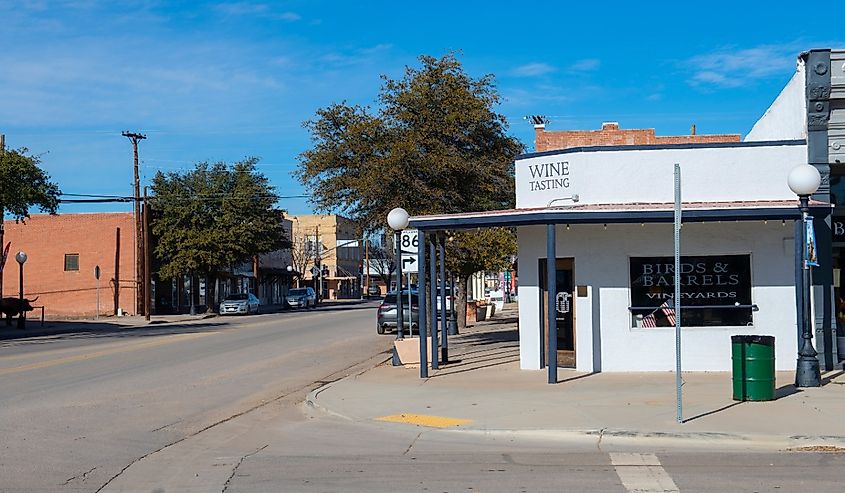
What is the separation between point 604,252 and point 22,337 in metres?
26.7

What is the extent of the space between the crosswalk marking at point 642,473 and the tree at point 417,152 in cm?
1465

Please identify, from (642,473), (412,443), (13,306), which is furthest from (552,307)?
(13,306)

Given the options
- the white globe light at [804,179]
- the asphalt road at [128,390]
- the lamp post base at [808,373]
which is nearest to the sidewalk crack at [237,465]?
the asphalt road at [128,390]

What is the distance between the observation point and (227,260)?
56562mm

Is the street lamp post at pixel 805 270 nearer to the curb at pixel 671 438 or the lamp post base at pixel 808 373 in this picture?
the lamp post base at pixel 808 373

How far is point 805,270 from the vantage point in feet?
47.9

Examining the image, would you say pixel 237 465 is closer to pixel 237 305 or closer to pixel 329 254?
pixel 237 305

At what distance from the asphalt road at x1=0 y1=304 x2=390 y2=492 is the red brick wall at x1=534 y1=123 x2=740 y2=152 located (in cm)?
751

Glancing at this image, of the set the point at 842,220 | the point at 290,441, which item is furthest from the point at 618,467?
the point at 842,220

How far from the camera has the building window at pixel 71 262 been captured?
184 feet

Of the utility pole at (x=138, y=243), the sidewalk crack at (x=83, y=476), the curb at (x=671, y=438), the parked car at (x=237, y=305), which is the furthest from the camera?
the parked car at (x=237, y=305)

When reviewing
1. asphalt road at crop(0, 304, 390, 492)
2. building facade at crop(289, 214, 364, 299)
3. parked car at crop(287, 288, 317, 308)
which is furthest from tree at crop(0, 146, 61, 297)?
building facade at crop(289, 214, 364, 299)

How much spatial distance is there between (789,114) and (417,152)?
9.32m

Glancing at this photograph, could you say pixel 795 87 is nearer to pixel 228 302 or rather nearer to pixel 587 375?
pixel 587 375
